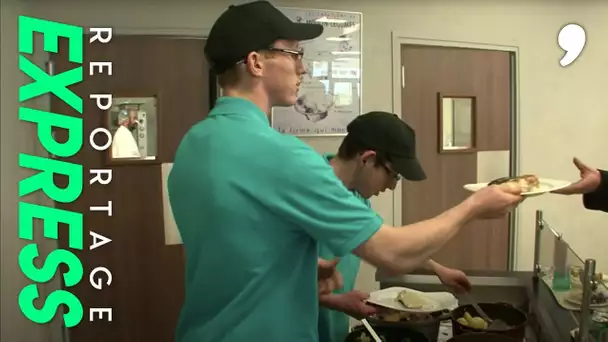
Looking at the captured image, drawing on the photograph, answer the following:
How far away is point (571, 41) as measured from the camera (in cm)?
292

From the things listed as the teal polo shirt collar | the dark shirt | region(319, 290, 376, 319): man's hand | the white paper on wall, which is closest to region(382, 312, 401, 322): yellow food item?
region(319, 290, 376, 319): man's hand

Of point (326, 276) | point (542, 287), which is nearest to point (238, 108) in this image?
point (326, 276)

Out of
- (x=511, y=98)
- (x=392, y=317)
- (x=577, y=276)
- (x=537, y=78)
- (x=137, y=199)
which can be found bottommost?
(x=392, y=317)

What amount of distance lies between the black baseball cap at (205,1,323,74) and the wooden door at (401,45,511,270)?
171 centimetres

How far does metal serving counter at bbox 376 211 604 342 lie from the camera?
110cm

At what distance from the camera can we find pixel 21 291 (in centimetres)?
189

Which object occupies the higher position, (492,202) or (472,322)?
(492,202)

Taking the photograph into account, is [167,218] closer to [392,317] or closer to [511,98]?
[392,317]

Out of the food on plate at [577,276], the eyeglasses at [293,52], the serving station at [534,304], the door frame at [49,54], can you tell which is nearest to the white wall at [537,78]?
the door frame at [49,54]

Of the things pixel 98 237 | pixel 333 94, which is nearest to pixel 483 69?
pixel 333 94

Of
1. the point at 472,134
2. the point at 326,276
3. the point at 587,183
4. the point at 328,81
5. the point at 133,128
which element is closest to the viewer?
the point at 326,276

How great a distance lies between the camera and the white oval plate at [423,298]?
1353mm

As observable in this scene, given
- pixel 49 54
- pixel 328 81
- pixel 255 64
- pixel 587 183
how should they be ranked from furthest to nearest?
pixel 328 81, pixel 49 54, pixel 587 183, pixel 255 64

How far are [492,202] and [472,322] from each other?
1.06 ft
